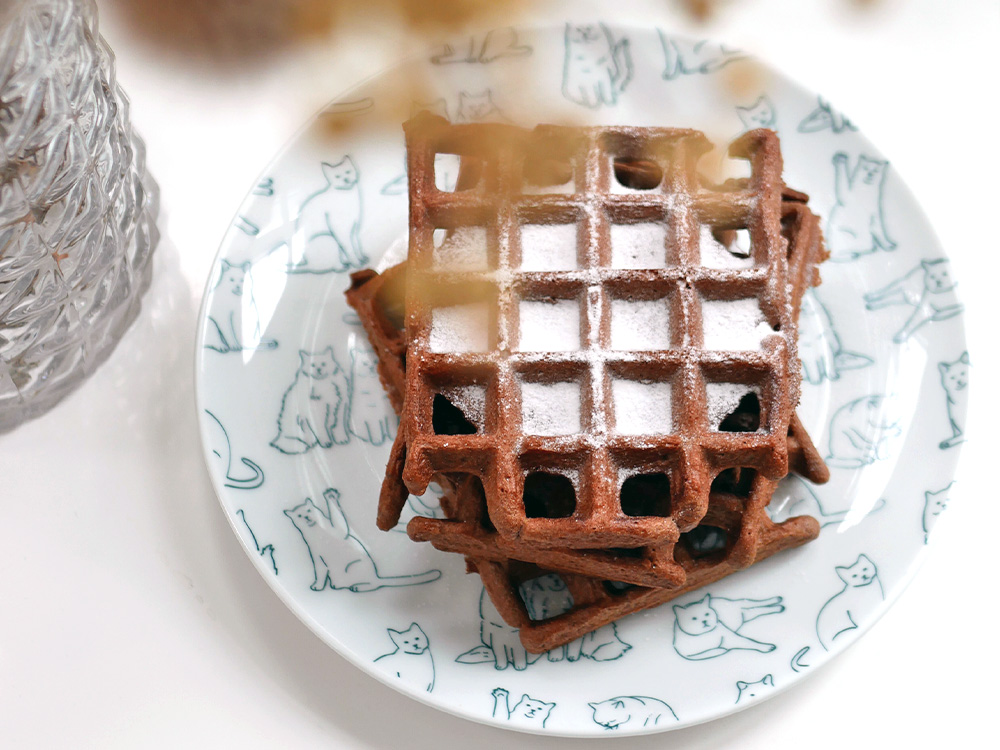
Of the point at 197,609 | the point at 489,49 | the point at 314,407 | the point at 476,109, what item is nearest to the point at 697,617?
the point at 314,407

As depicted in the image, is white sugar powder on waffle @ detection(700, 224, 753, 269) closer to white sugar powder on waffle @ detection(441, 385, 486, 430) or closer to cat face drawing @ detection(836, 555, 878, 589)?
white sugar powder on waffle @ detection(441, 385, 486, 430)

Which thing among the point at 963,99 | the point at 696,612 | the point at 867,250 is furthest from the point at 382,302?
the point at 963,99

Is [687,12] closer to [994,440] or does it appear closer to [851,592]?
[851,592]

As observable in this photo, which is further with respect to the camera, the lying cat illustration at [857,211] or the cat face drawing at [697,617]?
the lying cat illustration at [857,211]

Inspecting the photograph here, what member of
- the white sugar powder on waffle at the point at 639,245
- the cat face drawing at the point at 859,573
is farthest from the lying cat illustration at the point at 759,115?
the cat face drawing at the point at 859,573

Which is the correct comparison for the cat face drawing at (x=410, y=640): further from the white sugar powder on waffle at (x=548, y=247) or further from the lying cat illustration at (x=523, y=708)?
the white sugar powder on waffle at (x=548, y=247)

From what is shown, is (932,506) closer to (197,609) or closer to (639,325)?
(639,325)

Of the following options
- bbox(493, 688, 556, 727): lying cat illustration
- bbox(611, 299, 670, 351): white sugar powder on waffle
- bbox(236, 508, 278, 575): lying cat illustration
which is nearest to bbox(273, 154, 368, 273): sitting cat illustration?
bbox(236, 508, 278, 575): lying cat illustration
